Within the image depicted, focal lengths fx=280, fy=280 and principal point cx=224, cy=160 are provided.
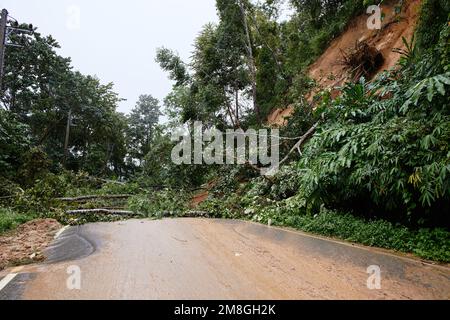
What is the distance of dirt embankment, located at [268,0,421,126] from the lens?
11.1 metres

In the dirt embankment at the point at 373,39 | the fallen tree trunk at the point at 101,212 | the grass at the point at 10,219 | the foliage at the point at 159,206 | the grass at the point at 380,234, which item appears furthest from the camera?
the dirt embankment at the point at 373,39

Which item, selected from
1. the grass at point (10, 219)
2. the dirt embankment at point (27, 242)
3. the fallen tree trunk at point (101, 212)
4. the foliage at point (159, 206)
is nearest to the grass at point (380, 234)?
the foliage at point (159, 206)

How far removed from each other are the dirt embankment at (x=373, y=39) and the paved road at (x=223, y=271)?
276 inches

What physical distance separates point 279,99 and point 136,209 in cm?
1045

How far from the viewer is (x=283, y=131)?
12.0 m

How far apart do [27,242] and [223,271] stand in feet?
15.5

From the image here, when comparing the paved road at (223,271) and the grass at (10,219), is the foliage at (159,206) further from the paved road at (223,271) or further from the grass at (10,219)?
the paved road at (223,271)

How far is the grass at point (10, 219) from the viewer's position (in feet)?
23.6

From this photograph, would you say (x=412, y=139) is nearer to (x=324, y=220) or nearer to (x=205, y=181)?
(x=324, y=220)

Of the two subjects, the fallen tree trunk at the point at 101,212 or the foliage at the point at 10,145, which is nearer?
the fallen tree trunk at the point at 101,212

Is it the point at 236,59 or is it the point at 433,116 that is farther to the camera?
the point at 236,59

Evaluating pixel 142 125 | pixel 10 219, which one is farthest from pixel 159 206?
pixel 142 125
